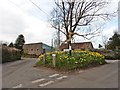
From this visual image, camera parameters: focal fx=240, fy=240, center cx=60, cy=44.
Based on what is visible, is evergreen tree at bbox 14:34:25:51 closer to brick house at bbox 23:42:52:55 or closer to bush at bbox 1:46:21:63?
brick house at bbox 23:42:52:55

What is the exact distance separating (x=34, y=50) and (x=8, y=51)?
53202mm

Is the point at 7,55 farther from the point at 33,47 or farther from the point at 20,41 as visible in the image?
the point at 33,47

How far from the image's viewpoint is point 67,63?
17.5 metres

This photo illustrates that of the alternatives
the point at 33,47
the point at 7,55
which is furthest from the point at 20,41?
the point at 7,55

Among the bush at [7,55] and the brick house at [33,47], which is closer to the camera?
the bush at [7,55]

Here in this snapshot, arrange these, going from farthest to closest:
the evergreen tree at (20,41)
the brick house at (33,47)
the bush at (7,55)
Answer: the brick house at (33,47) < the evergreen tree at (20,41) < the bush at (7,55)

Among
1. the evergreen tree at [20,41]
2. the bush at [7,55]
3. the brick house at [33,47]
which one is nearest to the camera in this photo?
the bush at [7,55]

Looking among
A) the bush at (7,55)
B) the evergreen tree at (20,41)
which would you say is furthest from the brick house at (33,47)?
the bush at (7,55)

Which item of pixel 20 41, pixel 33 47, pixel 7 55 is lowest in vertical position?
pixel 7 55

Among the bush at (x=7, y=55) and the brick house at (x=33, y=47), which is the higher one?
the brick house at (x=33, y=47)

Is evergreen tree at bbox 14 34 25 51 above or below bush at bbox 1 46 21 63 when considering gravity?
above

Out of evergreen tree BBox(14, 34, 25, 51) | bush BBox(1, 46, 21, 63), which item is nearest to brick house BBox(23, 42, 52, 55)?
evergreen tree BBox(14, 34, 25, 51)

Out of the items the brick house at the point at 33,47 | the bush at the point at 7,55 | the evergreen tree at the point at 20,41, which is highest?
the evergreen tree at the point at 20,41

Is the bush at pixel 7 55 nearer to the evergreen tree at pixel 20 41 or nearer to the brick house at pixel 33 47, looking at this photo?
the evergreen tree at pixel 20 41
